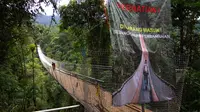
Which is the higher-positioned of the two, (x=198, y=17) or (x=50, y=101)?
(x=198, y=17)

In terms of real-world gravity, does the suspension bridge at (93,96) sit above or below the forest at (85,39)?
below

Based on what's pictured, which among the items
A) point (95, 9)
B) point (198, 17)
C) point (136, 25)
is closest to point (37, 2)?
point (136, 25)

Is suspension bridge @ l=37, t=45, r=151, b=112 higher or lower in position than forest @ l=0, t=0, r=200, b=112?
lower

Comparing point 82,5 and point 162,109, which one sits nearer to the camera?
point 162,109

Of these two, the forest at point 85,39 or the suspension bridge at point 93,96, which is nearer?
the suspension bridge at point 93,96

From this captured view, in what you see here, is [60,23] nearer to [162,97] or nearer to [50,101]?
[50,101]

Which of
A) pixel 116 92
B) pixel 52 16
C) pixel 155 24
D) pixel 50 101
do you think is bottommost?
pixel 50 101

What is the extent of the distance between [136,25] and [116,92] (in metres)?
0.53

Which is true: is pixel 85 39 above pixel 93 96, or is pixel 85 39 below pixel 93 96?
above

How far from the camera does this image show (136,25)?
1.88 metres

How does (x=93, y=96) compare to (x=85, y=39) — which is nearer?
(x=93, y=96)

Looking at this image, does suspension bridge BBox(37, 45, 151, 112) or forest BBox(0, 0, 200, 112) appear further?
forest BBox(0, 0, 200, 112)

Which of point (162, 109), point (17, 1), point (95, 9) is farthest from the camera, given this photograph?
point (95, 9)

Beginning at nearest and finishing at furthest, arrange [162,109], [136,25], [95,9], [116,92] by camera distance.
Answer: [116,92] < [136,25] < [162,109] < [95,9]
